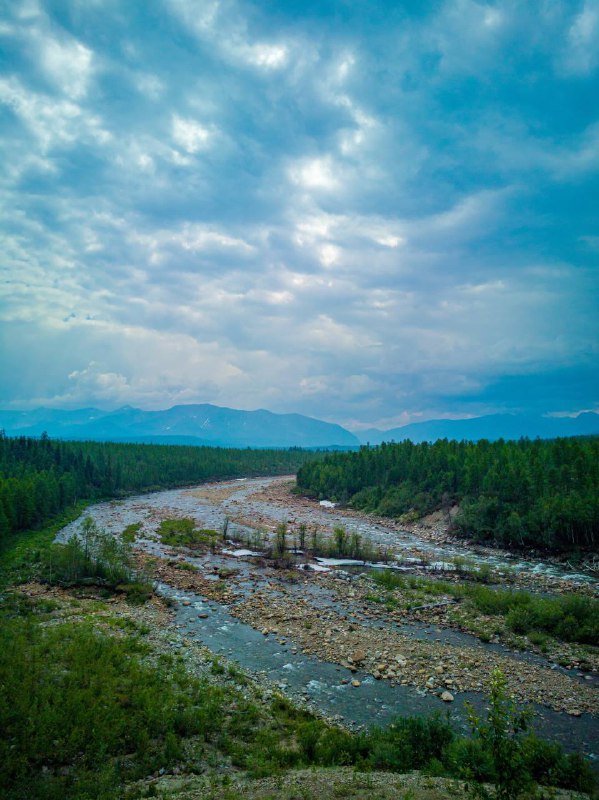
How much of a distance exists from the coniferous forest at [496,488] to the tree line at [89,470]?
5082 cm

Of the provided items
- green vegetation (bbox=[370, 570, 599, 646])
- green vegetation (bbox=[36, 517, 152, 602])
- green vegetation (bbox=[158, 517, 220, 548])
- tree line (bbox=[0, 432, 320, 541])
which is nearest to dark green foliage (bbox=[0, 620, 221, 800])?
green vegetation (bbox=[36, 517, 152, 602])

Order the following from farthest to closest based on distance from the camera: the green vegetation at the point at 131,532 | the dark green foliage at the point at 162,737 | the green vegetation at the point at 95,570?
the green vegetation at the point at 131,532, the green vegetation at the point at 95,570, the dark green foliage at the point at 162,737

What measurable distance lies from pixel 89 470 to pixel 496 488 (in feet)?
273

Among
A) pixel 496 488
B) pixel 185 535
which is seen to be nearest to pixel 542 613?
pixel 496 488

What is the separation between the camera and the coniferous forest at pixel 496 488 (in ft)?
143

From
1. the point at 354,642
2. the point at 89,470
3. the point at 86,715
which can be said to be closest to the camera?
the point at 86,715

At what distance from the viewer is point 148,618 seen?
81.5 ft

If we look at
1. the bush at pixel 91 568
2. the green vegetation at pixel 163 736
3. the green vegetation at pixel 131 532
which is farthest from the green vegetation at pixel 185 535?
the green vegetation at pixel 163 736

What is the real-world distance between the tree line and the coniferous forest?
2001 inches

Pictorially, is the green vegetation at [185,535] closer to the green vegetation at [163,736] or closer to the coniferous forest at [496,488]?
the green vegetation at [163,736]

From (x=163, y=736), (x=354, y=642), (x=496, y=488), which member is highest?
(x=496, y=488)

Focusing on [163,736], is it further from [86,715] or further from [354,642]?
[354,642]

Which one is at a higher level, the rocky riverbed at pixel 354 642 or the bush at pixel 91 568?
the bush at pixel 91 568

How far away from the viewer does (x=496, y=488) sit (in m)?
54.6
